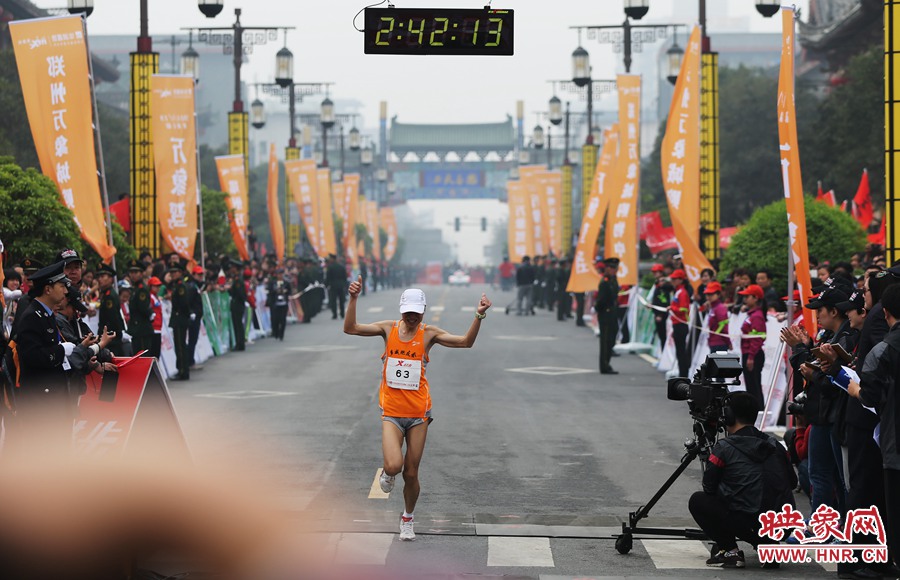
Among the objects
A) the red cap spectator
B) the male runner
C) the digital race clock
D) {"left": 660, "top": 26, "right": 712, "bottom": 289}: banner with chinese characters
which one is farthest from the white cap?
{"left": 660, "top": 26, "right": 712, "bottom": 289}: banner with chinese characters

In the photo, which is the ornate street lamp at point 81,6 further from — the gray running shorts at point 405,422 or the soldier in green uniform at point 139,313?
the gray running shorts at point 405,422

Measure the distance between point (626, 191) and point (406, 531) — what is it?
20.9 metres

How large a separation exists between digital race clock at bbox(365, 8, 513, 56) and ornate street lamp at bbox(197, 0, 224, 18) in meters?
13.9

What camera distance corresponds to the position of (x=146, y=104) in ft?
80.9

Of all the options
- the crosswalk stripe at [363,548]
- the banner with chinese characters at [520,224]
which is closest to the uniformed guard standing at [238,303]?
the crosswalk stripe at [363,548]

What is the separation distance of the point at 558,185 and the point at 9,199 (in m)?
34.5

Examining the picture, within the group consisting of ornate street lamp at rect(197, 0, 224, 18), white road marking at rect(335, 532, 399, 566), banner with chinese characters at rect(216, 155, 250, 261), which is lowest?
white road marking at rect(335, 532, 399, 566)

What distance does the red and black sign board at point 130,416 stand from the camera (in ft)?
33.2

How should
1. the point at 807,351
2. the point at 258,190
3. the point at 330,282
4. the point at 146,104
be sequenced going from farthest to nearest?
the point at 258,190
the point at 330,282
the point at 146,104
the point at 807,351

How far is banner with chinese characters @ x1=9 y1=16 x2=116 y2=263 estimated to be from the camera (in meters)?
19.9

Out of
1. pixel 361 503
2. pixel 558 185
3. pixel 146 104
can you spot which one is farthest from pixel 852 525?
pixel 558 185

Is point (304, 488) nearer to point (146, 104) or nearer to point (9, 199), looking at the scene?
point (9, 199)

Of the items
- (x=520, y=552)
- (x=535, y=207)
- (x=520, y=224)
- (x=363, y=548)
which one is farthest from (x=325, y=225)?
(x=520, y=552)

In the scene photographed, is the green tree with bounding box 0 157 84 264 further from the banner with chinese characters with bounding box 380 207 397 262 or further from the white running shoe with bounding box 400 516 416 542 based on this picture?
the banner with chinese characters with bounding box 380 207 397 262
